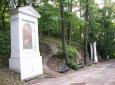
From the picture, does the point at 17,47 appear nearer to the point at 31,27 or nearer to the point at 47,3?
the point at 31,27

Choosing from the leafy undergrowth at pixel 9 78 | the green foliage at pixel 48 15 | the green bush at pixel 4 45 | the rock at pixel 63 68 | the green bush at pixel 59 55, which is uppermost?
the green foliage at pixel 48 15

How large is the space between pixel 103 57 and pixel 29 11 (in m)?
24.0

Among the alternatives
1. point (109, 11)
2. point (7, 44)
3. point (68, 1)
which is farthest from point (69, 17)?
point (109, 11)

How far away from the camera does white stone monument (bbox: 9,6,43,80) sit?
36.7 feet

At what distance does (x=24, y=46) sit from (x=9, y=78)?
2.20 metres

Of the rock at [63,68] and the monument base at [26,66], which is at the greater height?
the monument base at [26,66]

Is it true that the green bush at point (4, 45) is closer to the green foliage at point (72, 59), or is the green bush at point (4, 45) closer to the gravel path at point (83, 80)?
the gravel path at point (83, 80)

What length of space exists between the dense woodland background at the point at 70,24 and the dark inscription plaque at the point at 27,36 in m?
1.67

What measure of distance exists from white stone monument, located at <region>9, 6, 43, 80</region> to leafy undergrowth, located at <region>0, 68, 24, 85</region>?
327 mm

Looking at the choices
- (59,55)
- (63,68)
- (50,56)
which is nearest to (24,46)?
(63,68)

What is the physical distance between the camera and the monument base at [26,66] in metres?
11.0

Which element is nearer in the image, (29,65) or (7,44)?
(29,65)

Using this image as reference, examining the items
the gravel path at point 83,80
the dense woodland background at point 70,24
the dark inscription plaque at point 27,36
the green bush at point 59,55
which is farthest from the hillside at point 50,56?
the dark inscription plaque at point 27,36

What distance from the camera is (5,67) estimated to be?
38.4ft
